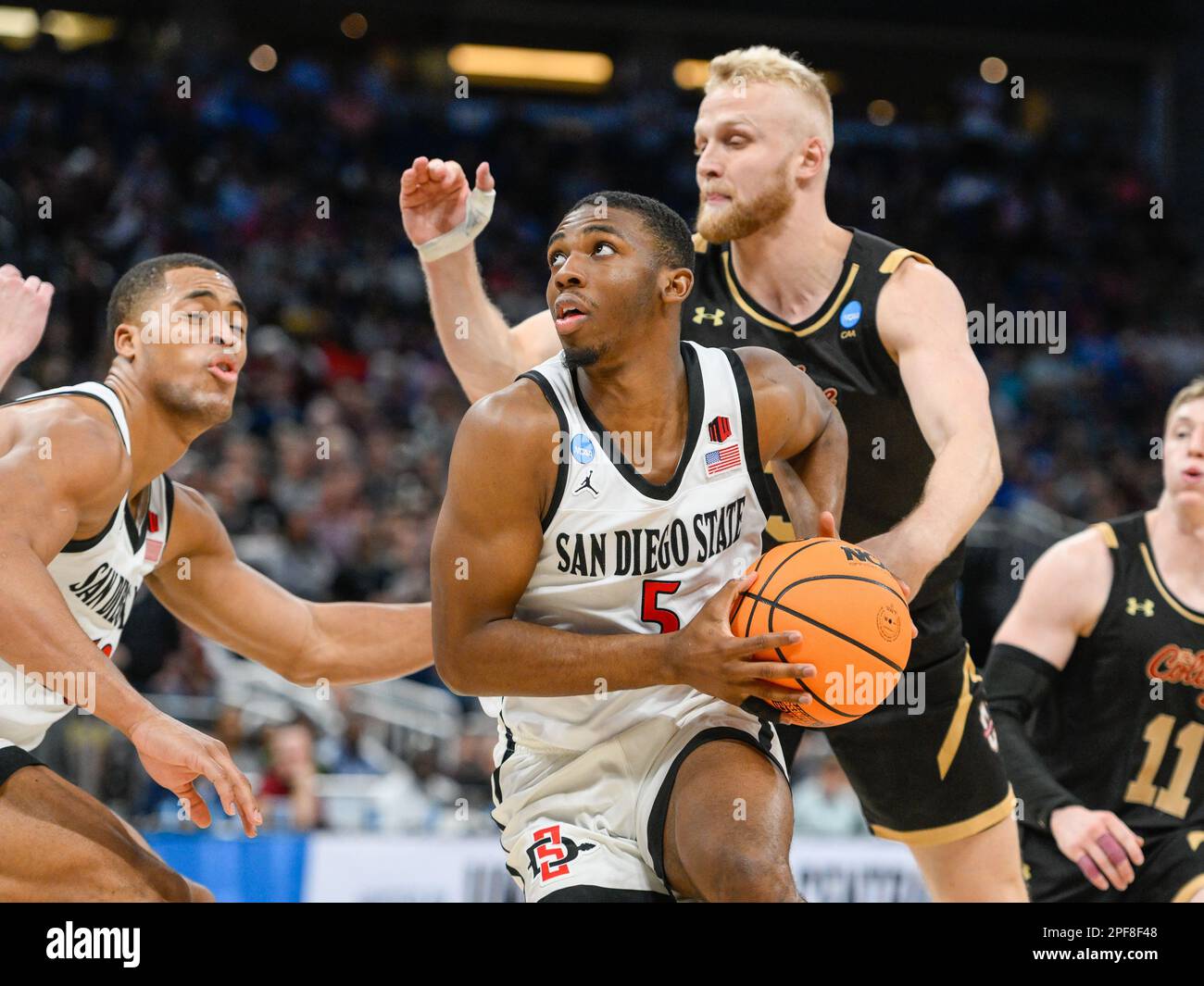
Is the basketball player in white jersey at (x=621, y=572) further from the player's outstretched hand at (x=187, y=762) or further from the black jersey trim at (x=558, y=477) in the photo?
the player's outstretched hand at (x=187, y=762)

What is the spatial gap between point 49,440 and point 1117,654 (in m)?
3.58

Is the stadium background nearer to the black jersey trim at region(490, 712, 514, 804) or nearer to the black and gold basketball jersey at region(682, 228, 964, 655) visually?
the black and gold basketball jersey at region(682, 228, 964, 655)

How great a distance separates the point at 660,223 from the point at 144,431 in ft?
5.34

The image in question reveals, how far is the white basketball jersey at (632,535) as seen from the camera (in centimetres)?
351

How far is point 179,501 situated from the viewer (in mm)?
4418

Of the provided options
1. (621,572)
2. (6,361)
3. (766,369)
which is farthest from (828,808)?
(6,361)

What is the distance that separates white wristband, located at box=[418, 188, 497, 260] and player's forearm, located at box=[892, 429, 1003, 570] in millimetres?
1628

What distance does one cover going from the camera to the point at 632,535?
353 centimetres

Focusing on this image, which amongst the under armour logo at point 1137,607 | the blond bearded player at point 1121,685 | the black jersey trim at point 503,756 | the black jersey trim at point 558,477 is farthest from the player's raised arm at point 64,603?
the under armour logo at point 1137,607

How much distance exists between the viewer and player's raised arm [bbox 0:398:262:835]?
3391 mm

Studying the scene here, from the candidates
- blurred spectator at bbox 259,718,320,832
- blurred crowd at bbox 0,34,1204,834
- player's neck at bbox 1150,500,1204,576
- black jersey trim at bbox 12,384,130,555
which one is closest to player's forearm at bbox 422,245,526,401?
black jersey trim at bbox 12,384,130,555

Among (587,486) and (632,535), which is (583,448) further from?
(632,535)
